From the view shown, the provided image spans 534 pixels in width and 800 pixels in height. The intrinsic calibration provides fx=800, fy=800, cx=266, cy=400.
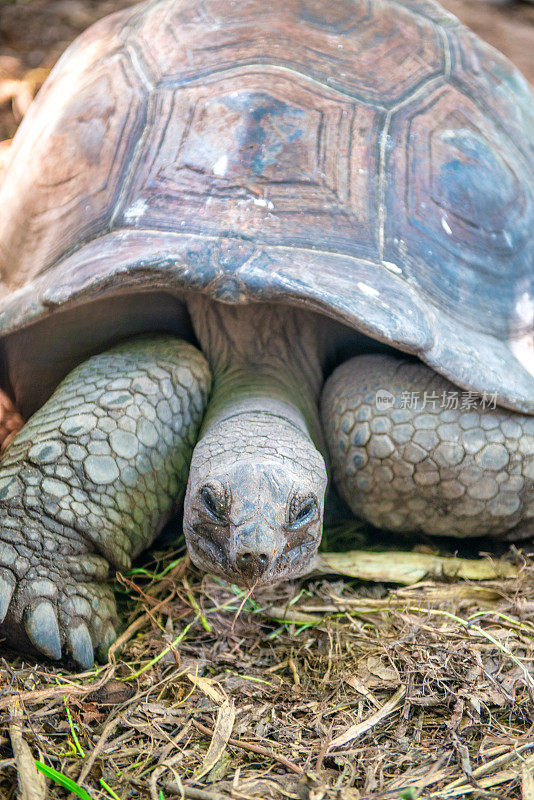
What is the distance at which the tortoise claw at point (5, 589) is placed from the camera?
212 centimetres

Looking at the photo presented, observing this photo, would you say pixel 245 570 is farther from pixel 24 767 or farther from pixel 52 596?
pixel 24 767

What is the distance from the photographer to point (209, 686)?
2.16 meters

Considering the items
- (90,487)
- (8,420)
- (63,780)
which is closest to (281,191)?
(90,487)

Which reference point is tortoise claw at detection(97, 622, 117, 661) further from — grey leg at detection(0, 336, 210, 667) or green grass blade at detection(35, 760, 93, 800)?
green grass blade at detection(35, 760, 93, 800)

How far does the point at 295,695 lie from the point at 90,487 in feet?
2.79

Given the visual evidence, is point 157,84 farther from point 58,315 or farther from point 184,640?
point 184,640

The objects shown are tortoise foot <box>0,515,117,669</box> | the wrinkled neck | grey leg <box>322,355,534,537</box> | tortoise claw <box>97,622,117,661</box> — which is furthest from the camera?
the wrinkled neck

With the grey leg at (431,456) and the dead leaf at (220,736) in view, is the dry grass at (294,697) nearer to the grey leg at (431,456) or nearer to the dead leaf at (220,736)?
the dead leaf at (220,736)

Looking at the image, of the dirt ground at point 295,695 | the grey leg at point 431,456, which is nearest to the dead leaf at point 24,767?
the dirt ground at point 295,695

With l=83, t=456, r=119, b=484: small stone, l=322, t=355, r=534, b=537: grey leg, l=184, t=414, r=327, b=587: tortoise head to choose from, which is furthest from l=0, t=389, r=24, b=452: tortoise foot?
l=322, t=355, r=534, b=537: grey leg

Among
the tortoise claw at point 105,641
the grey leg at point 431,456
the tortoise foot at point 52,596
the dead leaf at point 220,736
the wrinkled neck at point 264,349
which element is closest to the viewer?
the dead leaf at point 220,736

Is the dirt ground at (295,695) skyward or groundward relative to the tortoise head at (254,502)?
groundward

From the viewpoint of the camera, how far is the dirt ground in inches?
71.0

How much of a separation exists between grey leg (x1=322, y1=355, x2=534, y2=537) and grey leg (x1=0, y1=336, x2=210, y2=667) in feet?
1.89
